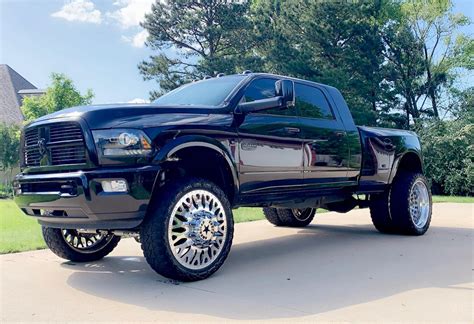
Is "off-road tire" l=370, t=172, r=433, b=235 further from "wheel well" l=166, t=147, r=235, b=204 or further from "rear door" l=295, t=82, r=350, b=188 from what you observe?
"wheel well" l=166, t=147, r=235, b=204

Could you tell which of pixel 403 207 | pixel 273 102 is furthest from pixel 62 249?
pixel 403 207

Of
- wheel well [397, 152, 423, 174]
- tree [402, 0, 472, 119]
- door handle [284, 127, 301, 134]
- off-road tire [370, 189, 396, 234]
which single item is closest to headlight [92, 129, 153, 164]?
door handle [284, 127, 301, 134]

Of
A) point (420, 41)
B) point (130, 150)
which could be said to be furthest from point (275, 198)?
point (420, 41)

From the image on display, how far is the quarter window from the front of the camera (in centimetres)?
581

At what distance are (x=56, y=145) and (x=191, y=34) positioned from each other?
27.8 metres

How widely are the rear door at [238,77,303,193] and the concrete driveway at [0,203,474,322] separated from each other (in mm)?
863

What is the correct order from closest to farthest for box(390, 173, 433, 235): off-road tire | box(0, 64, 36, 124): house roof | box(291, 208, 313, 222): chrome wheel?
box(390, 173, 433, 235): off-road tire → box(291, 208, 313, 222): chrome wheel → box(0, 64, 36, 124): house roof

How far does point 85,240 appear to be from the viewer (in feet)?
17.6

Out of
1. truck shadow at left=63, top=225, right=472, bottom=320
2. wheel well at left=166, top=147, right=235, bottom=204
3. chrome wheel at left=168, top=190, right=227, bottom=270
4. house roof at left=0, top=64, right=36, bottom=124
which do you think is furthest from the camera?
house roof at left=0, top=64, right=36, bottom=124

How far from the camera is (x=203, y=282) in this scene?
4.28m

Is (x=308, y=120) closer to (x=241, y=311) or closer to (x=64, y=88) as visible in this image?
(x=241, y=311)

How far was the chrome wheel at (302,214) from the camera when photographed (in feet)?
26.0

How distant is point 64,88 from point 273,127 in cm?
3242

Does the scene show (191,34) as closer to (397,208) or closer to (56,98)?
(56,98)
